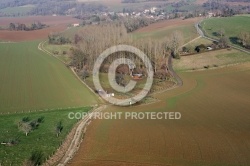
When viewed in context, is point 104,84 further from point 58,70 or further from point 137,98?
point 58,70

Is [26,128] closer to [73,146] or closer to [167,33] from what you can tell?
[73,146]

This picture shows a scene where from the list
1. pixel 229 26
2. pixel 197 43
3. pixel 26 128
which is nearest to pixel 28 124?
pixel 26 128

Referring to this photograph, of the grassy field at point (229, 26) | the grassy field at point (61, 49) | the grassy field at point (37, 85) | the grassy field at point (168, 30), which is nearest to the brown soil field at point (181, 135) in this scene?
the grassy field at point (37, 85)

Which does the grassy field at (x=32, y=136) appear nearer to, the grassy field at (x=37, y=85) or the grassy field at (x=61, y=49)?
the grassy field at (x=37, y=85)

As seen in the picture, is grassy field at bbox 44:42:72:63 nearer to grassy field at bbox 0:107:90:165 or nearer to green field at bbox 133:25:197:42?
green field at bbox 133:25:197:42

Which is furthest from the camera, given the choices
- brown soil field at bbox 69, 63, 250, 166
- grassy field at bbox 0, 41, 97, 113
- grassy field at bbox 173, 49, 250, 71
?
grassy field at bbox 173, 49, 250, 71

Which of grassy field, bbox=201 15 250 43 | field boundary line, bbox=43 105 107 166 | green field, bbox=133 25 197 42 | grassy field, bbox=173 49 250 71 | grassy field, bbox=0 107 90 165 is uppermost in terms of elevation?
grassy field, bbox=201 15 250 43

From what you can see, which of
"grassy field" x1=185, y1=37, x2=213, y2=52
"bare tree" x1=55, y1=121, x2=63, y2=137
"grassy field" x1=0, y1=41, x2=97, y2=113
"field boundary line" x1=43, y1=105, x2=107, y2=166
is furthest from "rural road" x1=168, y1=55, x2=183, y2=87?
"bare tree" x1=55, y1=121, x2=63, y2=137
